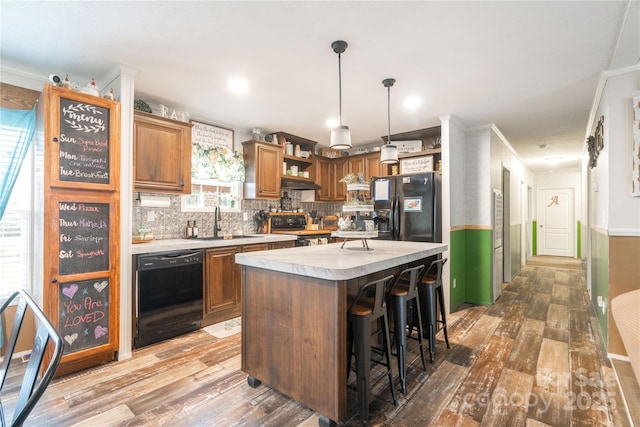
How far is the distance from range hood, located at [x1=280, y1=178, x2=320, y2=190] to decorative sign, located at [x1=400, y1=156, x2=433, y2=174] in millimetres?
1427

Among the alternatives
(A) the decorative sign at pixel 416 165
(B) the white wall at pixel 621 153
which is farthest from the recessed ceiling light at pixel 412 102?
(B) the white wall at pixel 621 153

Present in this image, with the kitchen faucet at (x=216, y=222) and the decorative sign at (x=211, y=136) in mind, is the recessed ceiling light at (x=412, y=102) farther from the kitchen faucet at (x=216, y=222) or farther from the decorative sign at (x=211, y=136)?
the kitchen faucet at (x=216, y=222)

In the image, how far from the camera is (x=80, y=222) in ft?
7.92

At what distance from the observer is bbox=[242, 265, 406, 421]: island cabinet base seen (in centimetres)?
176

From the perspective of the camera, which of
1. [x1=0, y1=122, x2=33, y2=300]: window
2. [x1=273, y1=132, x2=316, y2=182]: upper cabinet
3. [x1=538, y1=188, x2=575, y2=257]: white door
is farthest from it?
[x1=538, y1=188, x2=575, y2=257]: white door

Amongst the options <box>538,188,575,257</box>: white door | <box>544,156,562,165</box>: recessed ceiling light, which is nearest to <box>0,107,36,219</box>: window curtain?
<box>544,156,562,165</box>: recessed ceiling light

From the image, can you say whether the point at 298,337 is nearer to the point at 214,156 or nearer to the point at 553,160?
the point at 214,156

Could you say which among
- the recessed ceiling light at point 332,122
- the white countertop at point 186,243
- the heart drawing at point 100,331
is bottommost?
the heart drawing at point 100,331

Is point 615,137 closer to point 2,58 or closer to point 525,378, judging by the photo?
point 525,378

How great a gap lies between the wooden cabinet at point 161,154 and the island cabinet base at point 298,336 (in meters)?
1.68

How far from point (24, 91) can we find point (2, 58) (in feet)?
0.85

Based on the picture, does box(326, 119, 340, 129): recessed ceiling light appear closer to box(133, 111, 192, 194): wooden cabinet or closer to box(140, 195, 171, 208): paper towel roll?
box(133, 111, 192, 194): wooden cabinet

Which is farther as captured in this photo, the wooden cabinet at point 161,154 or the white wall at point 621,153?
the wooden cabinet at point 161,154

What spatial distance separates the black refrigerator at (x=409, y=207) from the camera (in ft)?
12.7
